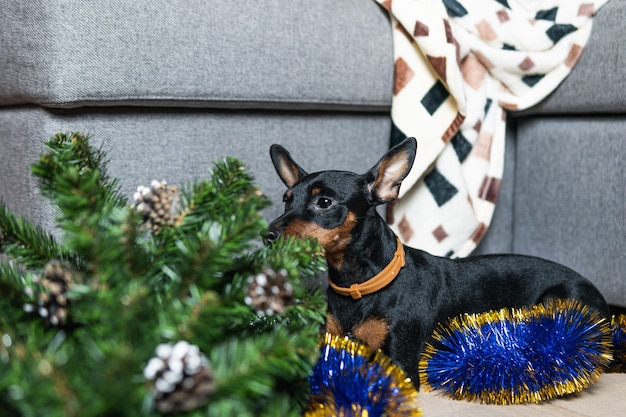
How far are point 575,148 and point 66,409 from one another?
61.3 inches

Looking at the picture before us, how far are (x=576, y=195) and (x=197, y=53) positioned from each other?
3.51ft

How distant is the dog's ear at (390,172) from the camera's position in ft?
4.40

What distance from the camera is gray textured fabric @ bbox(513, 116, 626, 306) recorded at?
1.68 meters

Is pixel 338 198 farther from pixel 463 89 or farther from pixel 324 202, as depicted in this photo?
pixel 463 89

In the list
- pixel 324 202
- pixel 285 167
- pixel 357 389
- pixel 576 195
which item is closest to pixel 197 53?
pixel 285 167

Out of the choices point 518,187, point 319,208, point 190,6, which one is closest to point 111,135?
point 190,6

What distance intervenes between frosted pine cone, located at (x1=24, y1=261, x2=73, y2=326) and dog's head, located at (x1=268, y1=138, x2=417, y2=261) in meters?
0.54

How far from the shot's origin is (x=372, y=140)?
71.3 inches

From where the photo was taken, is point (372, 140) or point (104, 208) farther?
point (372, 140)

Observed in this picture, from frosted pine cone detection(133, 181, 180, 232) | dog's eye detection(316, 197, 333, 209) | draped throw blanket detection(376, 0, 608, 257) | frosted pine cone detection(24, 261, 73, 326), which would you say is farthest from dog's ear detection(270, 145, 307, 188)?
frosted pine cone detection(24, 261, 73, 326)

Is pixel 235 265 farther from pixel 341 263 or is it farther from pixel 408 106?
pixel 408 106

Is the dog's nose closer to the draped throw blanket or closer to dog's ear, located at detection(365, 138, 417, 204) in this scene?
Answer: dog's ear, located at detection(365, 138, 417, 204)

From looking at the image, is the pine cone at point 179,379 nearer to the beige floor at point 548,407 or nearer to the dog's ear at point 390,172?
the beige floor at point 548,407

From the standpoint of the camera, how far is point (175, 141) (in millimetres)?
1514
